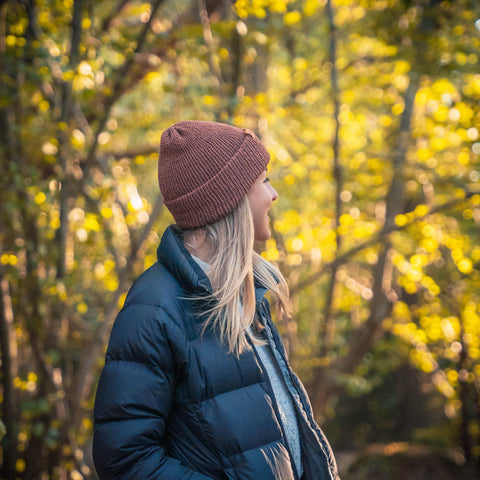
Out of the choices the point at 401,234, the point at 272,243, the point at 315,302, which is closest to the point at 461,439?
the point at 315,302

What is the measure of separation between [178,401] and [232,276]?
0.38 meters

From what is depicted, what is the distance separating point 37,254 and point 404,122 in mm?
3353

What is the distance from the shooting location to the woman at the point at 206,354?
121cm

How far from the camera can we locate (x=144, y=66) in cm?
385

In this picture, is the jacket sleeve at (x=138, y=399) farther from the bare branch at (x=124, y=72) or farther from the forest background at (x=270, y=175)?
the bare branch at (x=124, y=72)

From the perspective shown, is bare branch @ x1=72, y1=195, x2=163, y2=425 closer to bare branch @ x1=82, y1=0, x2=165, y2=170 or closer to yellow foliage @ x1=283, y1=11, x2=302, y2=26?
bare branch @ x1=82, y1=0, x2=165, y2=170

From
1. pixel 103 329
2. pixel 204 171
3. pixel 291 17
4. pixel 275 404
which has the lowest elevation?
pixel 103 329

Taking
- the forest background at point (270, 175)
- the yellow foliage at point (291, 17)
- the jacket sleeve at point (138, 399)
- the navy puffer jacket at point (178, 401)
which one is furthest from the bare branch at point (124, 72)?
the jacket sleeve at point (138, 399)

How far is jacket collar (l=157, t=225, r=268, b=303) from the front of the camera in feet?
4.40

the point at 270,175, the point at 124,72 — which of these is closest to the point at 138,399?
the point at 124,72

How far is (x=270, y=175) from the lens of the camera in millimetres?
4254

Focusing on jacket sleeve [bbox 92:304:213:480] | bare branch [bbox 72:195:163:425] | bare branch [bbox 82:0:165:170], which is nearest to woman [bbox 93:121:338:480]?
jacket sleeve [bbox 92:304:213:480]

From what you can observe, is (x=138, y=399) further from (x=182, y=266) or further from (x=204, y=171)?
(x=204, y=171)

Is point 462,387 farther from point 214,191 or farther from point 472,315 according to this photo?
point 214,191
